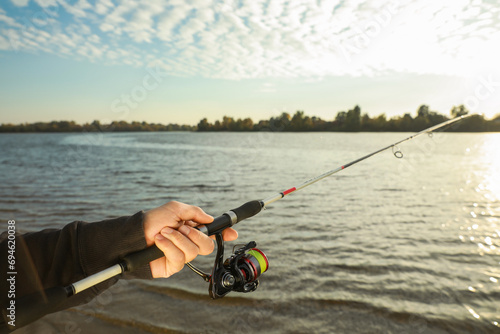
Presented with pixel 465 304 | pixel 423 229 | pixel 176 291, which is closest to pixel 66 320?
pixel 176 291

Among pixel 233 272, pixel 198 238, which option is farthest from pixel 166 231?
pixel 233 272

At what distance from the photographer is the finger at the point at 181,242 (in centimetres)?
169

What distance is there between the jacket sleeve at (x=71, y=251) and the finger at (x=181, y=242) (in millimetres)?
129

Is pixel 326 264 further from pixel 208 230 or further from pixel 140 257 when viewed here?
pixel 140 257

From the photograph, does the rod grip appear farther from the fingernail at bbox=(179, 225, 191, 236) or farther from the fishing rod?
the fingernail at bbox=(179, 225, 191, 236)

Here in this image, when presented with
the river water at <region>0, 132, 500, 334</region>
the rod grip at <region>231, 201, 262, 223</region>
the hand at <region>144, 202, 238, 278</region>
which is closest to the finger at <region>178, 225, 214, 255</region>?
the hand at <region>144, 202, 238, 278</region>

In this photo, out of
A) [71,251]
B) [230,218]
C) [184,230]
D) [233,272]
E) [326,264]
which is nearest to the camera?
[71,251]

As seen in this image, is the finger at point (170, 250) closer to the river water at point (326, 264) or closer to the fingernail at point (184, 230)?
the fingernail at point (184, 230)

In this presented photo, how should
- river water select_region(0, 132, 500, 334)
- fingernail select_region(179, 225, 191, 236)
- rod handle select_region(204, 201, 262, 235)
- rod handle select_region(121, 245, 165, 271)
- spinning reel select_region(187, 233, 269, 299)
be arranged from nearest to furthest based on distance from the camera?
rod handle select_region(121, 245, 165, 271)
fingernail select_region(179, 225, 191, 236)
rod handle select_region(204, 201, 262, 235)
spinning reel select_region(187, 233, 269, 299)
river water select_region(0, 132, 500, 334)

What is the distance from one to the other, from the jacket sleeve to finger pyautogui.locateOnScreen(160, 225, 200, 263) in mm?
129

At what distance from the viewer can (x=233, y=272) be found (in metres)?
2.32

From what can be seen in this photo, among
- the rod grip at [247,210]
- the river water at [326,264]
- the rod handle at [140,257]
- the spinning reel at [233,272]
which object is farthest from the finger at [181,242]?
the river water at [326,264]

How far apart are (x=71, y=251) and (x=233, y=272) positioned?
111 centimetres

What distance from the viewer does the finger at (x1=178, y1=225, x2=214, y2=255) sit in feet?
5.64
